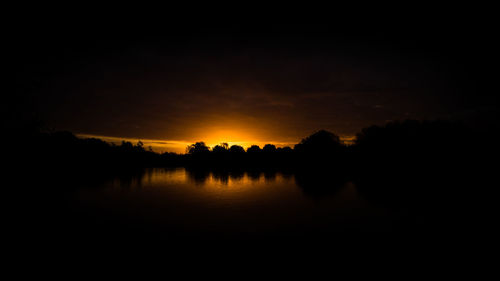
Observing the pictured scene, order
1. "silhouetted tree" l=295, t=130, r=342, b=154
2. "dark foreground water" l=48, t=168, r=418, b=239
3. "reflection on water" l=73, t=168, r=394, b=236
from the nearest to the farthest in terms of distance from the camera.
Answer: "dark foreground water" l=48, t=168, r=418, b=239
"reflection on water" l=73, t=168, r=394, b=236
"silhouetted tree" l=295, t=130, r=342, b=154

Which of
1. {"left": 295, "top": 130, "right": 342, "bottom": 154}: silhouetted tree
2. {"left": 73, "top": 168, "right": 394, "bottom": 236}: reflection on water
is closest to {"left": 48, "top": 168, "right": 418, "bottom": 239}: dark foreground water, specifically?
{"left": 73, "top": 168, "right": 394, "bottom": 236}: reflection on water

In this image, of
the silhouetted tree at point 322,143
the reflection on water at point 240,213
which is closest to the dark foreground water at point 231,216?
the reflection on water at point 240,213

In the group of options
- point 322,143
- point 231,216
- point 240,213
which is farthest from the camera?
point 322,143

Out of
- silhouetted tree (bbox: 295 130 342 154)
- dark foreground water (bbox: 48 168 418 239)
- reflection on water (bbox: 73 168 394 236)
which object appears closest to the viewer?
dark foreground water (bbox: 48 168 418 239)

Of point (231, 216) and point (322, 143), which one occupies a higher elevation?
point (322, 143)

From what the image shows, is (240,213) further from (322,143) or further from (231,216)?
(322,143)

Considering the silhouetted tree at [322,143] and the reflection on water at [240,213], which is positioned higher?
the silhouetted tree at [322,143]

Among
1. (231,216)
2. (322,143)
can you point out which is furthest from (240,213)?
(322,143)

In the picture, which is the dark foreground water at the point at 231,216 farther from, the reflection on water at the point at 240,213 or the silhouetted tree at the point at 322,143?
the silhouetted tree at the point at 322,143

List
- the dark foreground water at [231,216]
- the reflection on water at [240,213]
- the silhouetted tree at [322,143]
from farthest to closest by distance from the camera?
the silhouetted tree at [322,143] < the reflection on water at [240,213] < the dark foreground water at [231,216]

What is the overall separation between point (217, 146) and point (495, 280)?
6544 inches

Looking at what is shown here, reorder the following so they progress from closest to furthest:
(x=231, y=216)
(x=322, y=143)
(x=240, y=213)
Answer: (x=231, y=216) → (x=240, y=213) → (x=322, y=143)

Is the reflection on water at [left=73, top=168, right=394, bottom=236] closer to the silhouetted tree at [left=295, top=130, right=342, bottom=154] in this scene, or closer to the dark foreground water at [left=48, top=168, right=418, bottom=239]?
the dark foreground water at [left=48, top=168, right=418, bottom=239]

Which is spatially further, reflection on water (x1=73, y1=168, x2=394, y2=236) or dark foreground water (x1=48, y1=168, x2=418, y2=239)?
reflection on water (x1=73, y1=168, x2=394, y2=236)
